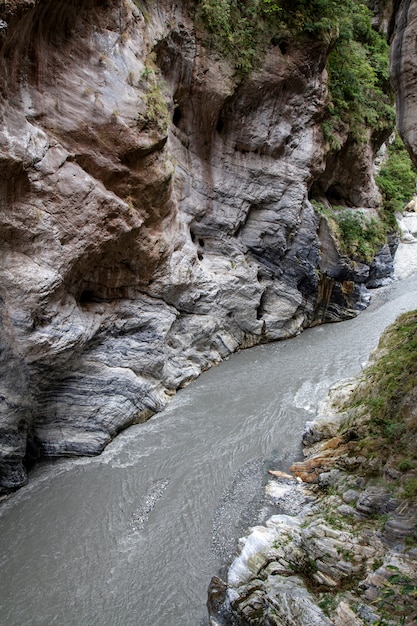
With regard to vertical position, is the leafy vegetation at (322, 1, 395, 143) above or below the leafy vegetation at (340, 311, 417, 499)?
above

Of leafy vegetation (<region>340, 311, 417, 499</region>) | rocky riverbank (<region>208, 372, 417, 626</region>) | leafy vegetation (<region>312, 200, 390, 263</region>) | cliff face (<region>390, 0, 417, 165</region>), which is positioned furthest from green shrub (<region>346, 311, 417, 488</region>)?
leafy vegetation (<region>312, 200, 390, 263</region>)

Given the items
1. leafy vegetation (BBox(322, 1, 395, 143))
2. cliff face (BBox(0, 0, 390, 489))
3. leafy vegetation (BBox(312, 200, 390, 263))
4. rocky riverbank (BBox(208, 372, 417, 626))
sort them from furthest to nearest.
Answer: leafy vegetation (BBox(312, 200, 390, 263))
leafy vegetation (BBox(322, 1, 395, 143))
cliff face (BBox(0, 0, 390, 489))
rocky riverbank (BBox(208, 372, 417, 626))

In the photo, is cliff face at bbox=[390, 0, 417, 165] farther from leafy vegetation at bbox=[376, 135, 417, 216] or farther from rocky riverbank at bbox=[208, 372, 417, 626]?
leafy vegetation at bbox=[376, 135, 417, 216]

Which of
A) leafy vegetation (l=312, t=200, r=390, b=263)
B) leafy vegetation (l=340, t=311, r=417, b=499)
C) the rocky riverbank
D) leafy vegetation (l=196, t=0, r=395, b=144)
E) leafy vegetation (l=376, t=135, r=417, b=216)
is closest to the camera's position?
the rocky riverbank

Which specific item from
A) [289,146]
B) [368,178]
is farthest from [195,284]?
[368,178]

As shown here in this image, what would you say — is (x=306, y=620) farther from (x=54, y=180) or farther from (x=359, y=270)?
(x=359, y=270)

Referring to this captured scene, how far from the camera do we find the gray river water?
5848 mm

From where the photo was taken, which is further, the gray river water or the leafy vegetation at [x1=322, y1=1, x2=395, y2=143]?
the leafy vegetation at [x1=322, y1=1, x2=395, y2=143]

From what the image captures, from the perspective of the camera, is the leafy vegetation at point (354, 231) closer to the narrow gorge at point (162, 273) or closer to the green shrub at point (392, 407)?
the narrow gorge at point (162, 273)

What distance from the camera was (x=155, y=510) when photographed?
7.41 metres

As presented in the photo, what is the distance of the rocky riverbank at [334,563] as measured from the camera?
13.7 ft

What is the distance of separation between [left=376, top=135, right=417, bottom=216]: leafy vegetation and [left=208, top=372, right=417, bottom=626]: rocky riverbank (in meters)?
17.8

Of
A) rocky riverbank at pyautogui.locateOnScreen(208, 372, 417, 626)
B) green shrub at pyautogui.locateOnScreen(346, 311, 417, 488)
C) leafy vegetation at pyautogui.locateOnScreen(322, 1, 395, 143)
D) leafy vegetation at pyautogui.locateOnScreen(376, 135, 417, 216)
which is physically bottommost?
rocky riverbank at pyautogui.locateOnScreen(208, 372, 417, 626)

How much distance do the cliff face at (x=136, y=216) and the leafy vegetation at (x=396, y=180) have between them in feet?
20.4
